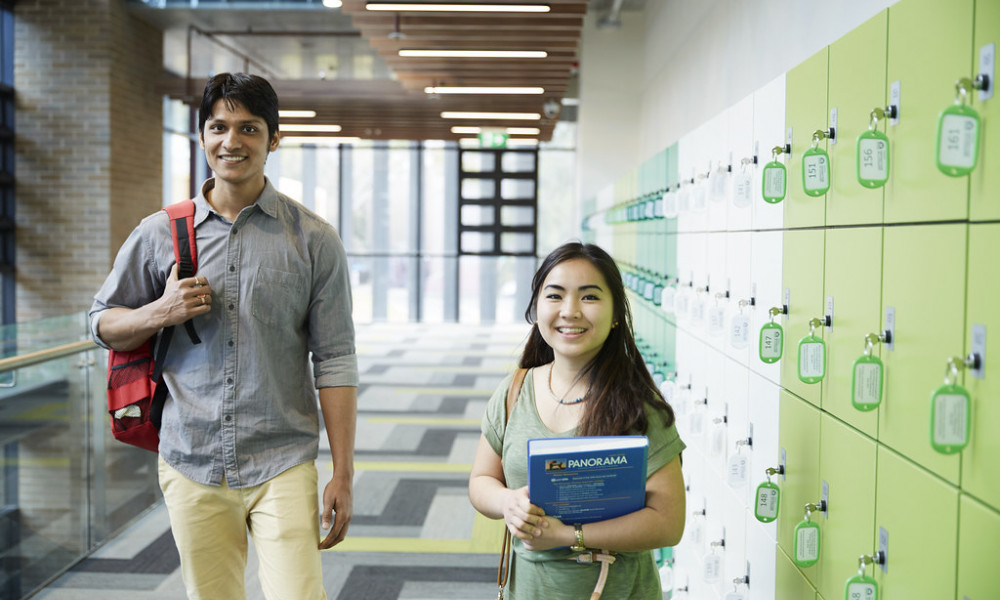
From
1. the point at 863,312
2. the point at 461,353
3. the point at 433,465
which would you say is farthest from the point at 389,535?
the point at 461,353

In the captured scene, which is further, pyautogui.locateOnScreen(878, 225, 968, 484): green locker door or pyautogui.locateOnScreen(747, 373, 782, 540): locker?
pyautogui.locateOnScreen(747, 373, 782, 540): locker

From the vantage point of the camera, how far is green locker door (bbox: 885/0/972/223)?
137cm

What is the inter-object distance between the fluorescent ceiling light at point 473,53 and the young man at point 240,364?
5.82 metres

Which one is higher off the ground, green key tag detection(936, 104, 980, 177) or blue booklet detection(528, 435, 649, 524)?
green key tag detection(936, 104, 980, 177)

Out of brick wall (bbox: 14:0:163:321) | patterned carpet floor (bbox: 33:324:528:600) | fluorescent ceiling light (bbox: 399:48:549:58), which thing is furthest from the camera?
brick wall (bbox: 14:0:163:321)

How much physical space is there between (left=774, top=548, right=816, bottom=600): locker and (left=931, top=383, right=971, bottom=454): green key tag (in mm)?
882

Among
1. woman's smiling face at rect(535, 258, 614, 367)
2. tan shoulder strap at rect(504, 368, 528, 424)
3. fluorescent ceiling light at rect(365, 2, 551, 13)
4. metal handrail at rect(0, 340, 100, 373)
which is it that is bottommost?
metal handrail at rect(0, 340, 100, 373)

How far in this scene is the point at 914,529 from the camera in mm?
1530

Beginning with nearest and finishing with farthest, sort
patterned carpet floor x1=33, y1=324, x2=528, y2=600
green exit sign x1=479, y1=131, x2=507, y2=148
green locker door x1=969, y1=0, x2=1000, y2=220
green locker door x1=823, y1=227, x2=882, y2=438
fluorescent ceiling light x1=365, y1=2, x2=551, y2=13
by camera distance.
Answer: green locker door x1=969, y1=0, x2=1000, y2=220 < green locker door x1=823, y1=227, x2=882, y2=438 < patterned carpet floor x1=33, y1=324, x2=528, y2=600 < fluorescent ceiling light x1=365, y1=2, x2=551, y2=13 < green exit sign x1=479, y1=131, x2=507, y2=148

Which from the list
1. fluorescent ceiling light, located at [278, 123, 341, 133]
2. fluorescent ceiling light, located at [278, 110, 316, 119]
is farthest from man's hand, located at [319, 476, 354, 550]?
fluorescent ceiling light, located at [278, 123, 341, 133]

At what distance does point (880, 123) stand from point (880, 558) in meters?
0.83

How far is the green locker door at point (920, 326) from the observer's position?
1382mm

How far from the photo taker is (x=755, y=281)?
2625 millimetres

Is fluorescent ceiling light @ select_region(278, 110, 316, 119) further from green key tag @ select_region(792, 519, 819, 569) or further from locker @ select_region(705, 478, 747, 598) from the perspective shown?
green key tag @ select_region(792, 519, 819, 569)
